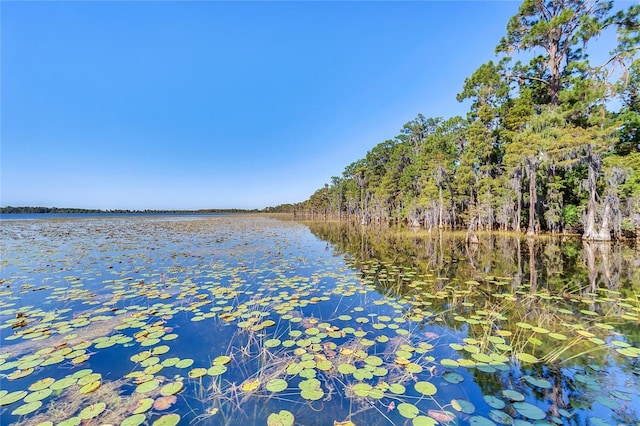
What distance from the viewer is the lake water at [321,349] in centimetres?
215

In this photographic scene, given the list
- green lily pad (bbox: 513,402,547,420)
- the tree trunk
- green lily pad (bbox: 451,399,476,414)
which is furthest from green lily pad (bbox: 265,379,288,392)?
the tree trunk

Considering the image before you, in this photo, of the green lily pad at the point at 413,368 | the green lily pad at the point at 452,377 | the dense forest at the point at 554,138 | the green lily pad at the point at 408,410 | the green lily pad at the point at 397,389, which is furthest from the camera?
the dense forest at the point at 554,138

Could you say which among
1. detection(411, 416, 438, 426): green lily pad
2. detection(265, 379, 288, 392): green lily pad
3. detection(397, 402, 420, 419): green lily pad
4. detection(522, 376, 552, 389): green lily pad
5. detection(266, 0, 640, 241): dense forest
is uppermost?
detection(266, 0, 640, 241): dense forest

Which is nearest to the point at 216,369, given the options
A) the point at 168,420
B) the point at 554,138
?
the point at 168,420

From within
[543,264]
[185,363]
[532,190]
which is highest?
[532,190]

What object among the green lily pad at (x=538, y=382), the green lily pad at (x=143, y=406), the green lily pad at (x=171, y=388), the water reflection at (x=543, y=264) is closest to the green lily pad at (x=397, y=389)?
the green lily pad at (x=538, y=382)

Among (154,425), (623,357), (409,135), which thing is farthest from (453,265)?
(409,135)

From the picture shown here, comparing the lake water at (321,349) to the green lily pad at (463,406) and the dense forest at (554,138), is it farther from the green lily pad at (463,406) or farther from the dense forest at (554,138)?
the dense forest at (554,138)

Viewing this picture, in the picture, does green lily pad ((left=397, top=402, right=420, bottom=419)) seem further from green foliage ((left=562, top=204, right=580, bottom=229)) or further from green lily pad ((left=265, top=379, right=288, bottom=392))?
green foliage ((left=562, top=204, right=580, bottom=229))

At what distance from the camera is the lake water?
2.15m

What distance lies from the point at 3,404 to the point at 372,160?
1761 inches

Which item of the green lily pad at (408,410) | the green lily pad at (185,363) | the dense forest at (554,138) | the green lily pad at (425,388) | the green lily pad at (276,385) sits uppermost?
the dense forest at (554,138)

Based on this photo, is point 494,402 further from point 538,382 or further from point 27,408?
point 27,408

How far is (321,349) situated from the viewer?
3115 millimetres
